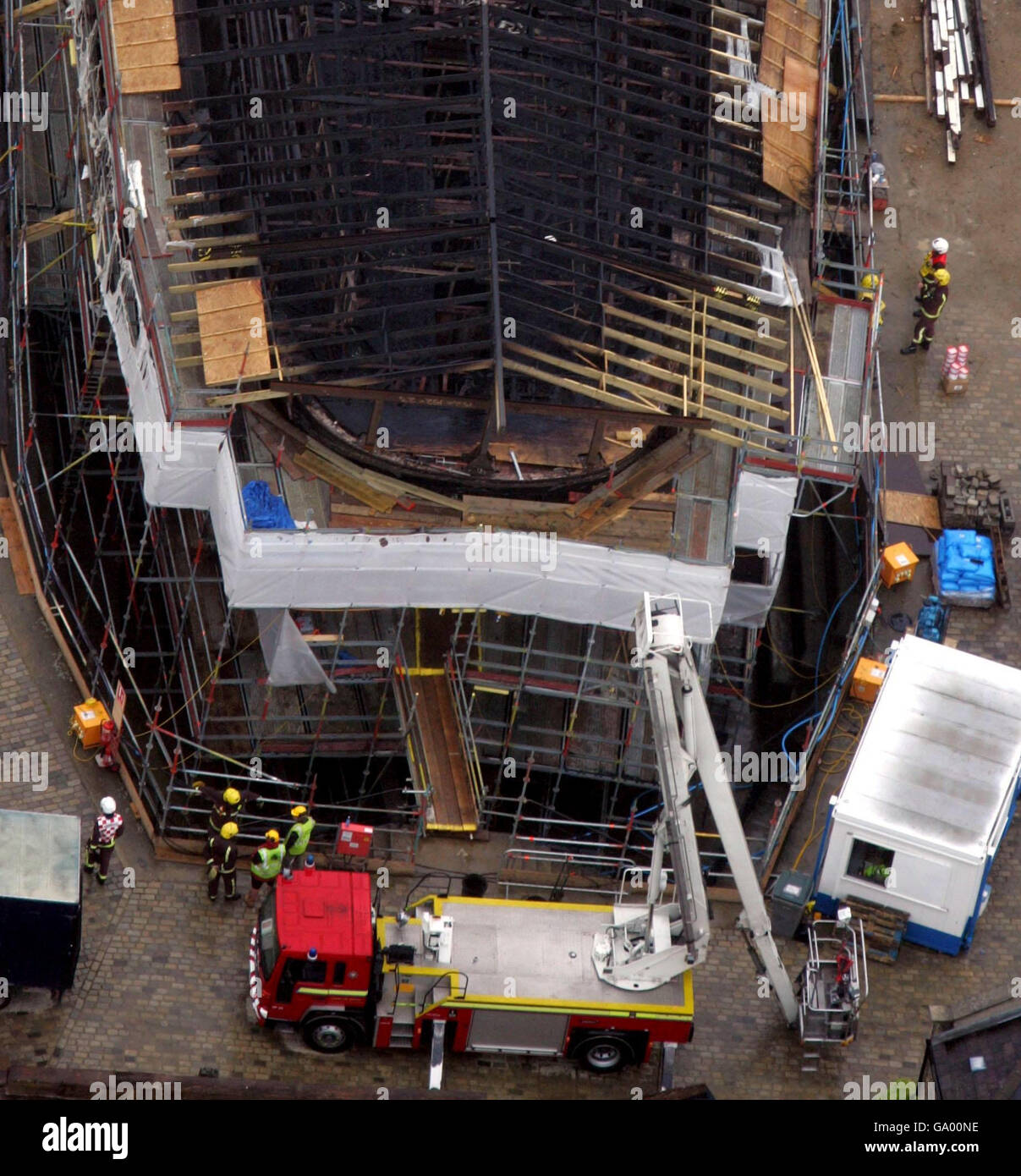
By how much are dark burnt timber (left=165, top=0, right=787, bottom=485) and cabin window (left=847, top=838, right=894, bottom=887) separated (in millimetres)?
7878

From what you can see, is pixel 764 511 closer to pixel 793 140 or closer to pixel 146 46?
pixel 793 140

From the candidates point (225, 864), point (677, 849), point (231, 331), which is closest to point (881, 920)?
point (677, 849)

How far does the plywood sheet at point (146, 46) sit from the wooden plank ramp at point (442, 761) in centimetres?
1246

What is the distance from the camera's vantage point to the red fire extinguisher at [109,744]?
45.6 m

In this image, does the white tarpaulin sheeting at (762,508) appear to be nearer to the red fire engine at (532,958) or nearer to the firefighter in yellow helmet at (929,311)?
the red fire engine at (532,958)

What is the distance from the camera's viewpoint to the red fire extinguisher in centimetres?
4562

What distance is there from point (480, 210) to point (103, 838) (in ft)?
43.4

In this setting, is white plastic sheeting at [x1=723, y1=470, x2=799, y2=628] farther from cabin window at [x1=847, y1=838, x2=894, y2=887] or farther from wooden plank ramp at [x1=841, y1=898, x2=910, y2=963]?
wooden plank ramp at [x1=841, y1=898, x2=910, y2=963]

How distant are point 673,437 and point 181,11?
42.5 feet

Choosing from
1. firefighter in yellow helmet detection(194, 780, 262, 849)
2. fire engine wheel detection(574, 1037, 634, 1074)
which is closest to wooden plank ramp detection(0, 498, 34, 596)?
firefighter in yellow helmet detection(194, 780, 262, 849)

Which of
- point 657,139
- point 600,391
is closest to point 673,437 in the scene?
point 600,391

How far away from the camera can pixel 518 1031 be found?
41.4m

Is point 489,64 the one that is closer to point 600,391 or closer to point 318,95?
point 318,95

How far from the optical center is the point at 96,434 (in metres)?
51.2
